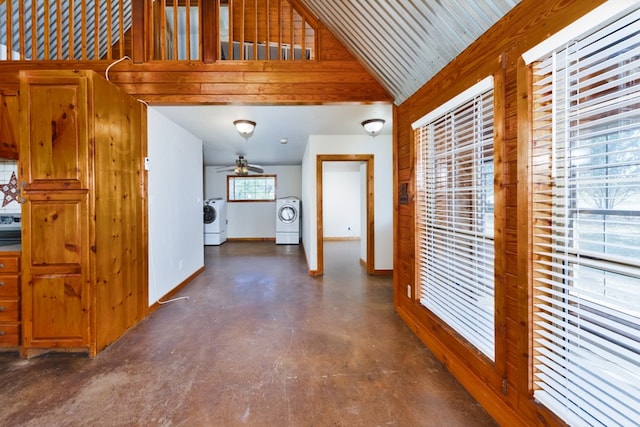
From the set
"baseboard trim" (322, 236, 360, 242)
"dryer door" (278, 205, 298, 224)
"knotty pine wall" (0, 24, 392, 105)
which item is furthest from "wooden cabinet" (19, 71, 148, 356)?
"baseboard trim" (322, 236, 360, 242)

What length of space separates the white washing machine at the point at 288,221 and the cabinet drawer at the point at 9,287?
5.25 metres

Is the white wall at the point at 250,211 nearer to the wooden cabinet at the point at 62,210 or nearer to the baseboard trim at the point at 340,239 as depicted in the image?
the baseboard trim at the point at 340,239

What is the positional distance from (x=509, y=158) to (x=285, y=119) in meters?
2.72

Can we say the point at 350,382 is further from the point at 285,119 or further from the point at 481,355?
the point at 285,119

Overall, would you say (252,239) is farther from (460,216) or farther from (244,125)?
(460,216)

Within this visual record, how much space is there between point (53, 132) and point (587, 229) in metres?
3.33

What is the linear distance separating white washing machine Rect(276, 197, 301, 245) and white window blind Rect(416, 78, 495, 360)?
505 cm

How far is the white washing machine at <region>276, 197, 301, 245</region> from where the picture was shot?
718 centimetres

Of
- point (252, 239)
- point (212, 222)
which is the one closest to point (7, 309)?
point (212, 222)

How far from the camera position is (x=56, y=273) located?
210 cm

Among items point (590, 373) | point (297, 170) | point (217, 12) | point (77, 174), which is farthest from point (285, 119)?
point (297, 170)

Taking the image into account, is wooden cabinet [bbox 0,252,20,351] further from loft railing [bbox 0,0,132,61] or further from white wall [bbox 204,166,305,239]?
white wall [bbox 204,166,305,239]

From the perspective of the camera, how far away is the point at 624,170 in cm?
110

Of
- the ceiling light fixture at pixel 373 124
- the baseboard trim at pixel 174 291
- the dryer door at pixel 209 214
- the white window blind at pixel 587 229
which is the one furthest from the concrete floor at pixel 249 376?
the dryer door at pixel 209 214
